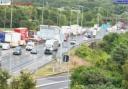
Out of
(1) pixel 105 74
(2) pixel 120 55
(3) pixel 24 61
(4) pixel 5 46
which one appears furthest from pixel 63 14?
(1) pixel 105 74

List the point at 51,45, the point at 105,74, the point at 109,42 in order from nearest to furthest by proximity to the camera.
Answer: the point at 105,74 < the point at 51,45 < the point at 109,42

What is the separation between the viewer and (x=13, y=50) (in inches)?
2250

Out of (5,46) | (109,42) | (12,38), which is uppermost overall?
(12,38)

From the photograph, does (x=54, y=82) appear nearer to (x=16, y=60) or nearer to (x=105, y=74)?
(x=105, y=74)

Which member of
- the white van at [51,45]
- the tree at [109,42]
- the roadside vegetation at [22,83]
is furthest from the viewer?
the white van at [51,45]

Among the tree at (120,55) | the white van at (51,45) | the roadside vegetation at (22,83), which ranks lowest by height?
the white van at (51,45)

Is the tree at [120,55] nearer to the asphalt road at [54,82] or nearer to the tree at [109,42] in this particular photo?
the asphalt road at [54,82]

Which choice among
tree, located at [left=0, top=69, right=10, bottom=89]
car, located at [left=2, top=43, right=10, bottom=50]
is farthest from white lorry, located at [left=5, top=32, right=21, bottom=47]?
tree, located at [left=0, top=69, right=10, bottom=89]

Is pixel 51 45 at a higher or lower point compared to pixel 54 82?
lower

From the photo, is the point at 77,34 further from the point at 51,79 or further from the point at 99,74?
the point at 99,74

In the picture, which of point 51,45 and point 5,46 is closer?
point 5,46

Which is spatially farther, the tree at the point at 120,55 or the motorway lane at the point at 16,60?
the motorway lane at the point at 16,60

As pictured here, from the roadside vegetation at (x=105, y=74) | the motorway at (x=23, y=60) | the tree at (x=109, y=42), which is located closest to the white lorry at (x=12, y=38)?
the motorway at (x=23, y=60)

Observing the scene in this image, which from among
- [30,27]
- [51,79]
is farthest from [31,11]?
[51,79]
